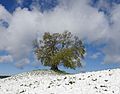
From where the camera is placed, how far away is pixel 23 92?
3806 centimetres

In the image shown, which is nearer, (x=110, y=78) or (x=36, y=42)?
(x=110, y=78)

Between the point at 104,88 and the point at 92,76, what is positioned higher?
the point at 92,76

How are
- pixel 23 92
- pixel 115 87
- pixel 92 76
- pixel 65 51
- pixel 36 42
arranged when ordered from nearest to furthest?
pixel 115 87
pixel 23 92
pixel 92 76
pixel 65 51
pixel 36 42

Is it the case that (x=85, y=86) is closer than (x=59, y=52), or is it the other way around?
(x=85, y=86)

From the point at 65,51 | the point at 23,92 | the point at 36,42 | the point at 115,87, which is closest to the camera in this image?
the point at 115,87

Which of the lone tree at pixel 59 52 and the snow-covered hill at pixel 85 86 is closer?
the snow-covered hill at pixel 85 86

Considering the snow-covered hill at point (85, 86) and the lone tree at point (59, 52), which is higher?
the lone tree at point (59, 52)

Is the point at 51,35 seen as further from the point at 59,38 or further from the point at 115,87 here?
the point at 115,87

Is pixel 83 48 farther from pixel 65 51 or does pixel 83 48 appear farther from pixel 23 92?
pixel 23 92

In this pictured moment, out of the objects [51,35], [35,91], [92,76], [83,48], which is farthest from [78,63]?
[35,91]

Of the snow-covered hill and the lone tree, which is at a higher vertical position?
the lone tree

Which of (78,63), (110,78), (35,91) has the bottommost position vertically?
(35,91)

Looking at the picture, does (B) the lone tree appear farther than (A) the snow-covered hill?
Yes

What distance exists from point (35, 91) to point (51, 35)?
42.9 m
